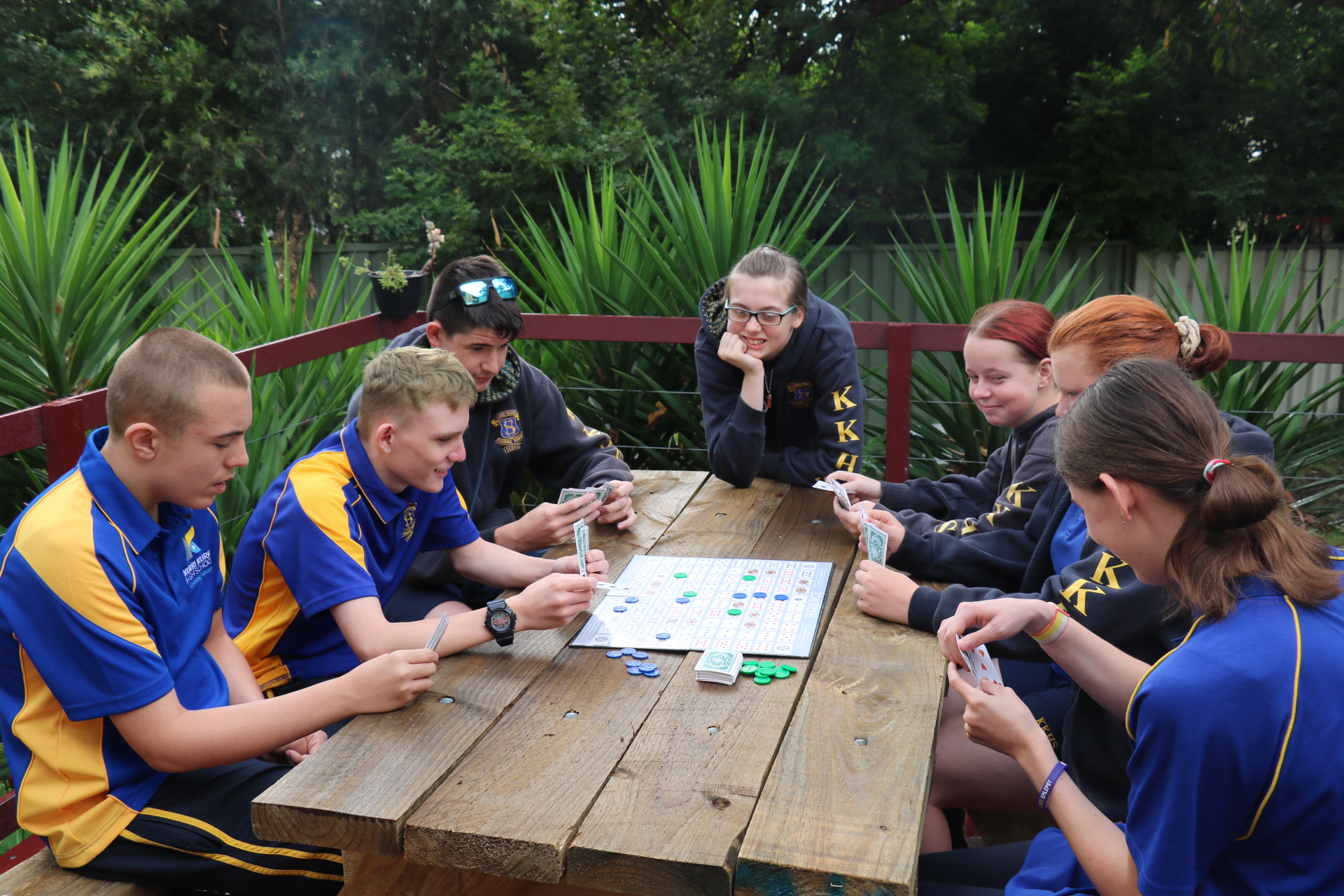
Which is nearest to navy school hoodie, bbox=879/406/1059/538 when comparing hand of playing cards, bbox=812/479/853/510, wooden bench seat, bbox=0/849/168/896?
hand of playing cards, bbox=812/479/853/510

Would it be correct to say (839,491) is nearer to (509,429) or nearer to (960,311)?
(509,429)

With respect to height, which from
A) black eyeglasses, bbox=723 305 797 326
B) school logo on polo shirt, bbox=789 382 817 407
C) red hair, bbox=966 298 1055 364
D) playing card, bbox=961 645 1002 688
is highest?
red hair, bbox=966 298 1055 364

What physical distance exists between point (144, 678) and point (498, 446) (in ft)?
5.20

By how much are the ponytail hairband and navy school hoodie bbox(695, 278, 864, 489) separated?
1.07 meters

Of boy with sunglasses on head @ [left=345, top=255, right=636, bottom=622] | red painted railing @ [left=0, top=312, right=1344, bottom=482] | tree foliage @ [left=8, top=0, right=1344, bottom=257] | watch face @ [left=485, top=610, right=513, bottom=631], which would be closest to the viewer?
watch face @ [left=485, top=610, right=513, bottom=631]

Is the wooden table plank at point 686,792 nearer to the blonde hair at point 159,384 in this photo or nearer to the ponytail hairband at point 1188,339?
the blonde hair at point 159,384

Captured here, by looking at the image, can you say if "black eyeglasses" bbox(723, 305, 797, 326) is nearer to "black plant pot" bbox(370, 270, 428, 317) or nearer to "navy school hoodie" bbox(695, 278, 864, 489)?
"navy school hoodie" bbox(695, 278, 864, 489)

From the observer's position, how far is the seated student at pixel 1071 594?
1822mm

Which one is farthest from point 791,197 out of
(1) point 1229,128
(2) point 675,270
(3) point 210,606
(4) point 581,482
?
(3) point 210,606

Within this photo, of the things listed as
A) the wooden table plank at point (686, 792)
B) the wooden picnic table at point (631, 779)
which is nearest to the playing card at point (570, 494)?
the wooden picnic table at point (631, 779)

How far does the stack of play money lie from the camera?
178 centimetres

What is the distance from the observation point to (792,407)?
3.31 metres

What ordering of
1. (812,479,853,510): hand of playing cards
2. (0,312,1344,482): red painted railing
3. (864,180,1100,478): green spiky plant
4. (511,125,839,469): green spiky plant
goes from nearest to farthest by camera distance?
1. (812,479,853,510): hand of playing cards
2. (0,312,1344,482): red painted railing
3. (864,180,1100,478): green spiky plant
4. (511,125,839,469): green spiky plant

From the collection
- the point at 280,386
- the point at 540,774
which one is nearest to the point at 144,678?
the point at 540,774
